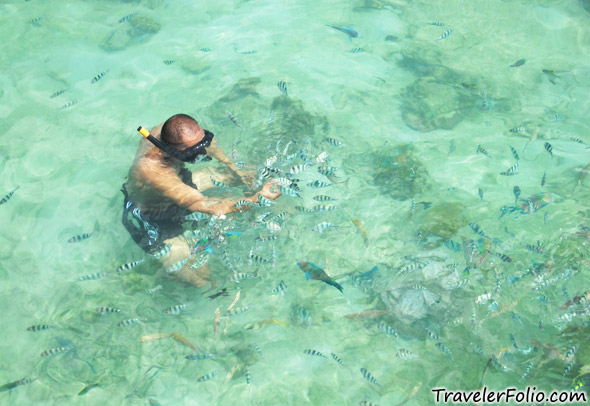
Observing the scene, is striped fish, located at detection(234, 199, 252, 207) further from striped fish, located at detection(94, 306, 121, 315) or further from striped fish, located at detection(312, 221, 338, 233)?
striped fish, located at detection(94, 306, 121, 315)

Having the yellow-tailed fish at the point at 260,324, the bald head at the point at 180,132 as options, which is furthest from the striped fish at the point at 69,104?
the yellow-tailed fish at the point at 260,324

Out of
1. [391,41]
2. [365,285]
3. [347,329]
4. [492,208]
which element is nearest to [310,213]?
[365,285]

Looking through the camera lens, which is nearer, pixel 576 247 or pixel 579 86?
pixel 576 247

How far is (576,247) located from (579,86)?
454cm

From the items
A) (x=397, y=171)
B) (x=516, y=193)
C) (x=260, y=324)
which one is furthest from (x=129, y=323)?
(x=516, y=193)

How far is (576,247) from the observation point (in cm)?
603

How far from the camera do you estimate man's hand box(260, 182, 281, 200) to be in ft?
18.4

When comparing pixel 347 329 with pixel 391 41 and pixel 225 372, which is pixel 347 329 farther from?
pixel 391 41

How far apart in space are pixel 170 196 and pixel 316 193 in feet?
7.48

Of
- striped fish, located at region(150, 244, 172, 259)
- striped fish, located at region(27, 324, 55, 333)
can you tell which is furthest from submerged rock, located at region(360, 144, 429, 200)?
striped fish, located at region(27, 324, 55, 333)

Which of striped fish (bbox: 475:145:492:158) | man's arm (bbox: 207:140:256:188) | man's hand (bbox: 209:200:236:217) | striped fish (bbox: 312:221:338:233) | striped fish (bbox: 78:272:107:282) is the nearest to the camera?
man's hand (bbox: 209:200:236:217)

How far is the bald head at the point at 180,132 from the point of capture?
5.66 metres

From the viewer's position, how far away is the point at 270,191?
5656mm

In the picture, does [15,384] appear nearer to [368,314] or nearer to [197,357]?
[197,357]
